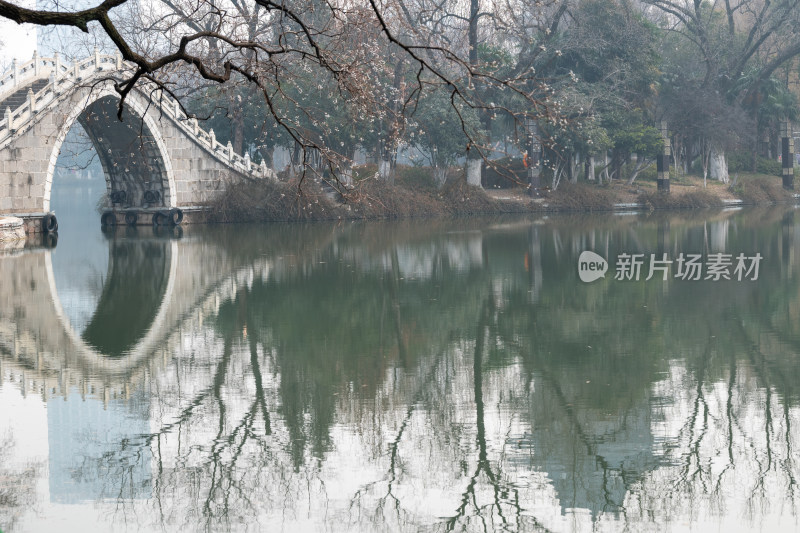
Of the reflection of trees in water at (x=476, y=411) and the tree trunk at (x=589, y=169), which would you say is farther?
the tree trunk at (x=589, y=169)

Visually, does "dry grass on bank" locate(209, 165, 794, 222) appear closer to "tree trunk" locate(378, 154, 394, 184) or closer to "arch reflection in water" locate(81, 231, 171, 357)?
"tree trunk" locate(378, 154, 394, 184)

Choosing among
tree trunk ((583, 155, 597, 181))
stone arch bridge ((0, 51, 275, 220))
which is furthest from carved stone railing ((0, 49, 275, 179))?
tree trunk ((583, 155, 597, 181))

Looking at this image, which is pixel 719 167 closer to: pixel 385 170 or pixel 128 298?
pixel 385 170

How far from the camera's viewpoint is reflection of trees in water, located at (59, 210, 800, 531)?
20.9 ft

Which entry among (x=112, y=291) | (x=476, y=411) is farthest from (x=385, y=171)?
(x=476, y=411)

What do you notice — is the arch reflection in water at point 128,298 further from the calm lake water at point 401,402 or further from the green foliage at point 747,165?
the green foliage at point 747,165

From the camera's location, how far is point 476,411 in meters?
8.38

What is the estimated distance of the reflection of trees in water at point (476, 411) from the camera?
636 cm

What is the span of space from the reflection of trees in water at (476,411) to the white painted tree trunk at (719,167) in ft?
104

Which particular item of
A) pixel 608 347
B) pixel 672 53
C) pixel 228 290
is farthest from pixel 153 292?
pixel 672 53

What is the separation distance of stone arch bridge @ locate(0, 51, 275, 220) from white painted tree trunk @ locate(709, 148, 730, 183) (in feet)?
66.9

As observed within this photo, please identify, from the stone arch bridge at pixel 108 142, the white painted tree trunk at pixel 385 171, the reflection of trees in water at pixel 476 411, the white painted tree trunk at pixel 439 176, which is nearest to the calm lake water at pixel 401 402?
the reflection of trees in water at pixel 476 411

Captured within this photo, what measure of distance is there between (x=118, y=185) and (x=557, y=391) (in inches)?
1160

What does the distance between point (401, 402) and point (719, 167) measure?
39969mm
